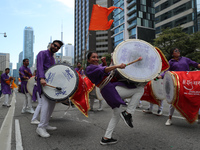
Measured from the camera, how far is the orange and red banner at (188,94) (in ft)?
11.3

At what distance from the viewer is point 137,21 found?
4981 cm

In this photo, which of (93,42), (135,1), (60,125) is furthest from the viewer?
(93,42)

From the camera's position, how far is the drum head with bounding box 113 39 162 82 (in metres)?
2.99

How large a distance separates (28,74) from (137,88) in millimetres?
4689

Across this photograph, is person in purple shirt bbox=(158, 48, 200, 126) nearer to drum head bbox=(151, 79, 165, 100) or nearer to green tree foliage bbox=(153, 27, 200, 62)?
drum head bbox=(151, 79, 165, 100)

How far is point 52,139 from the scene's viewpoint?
126 inches

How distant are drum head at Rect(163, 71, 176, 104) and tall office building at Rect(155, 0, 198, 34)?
3353cm

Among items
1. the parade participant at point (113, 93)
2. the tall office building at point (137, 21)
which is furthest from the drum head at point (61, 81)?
the tall office building at point (137, 21)

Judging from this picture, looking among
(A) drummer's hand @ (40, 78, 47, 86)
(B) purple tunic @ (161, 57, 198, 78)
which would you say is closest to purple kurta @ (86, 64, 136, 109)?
(A) drummer's hand @ (40, 78, 47, 86)

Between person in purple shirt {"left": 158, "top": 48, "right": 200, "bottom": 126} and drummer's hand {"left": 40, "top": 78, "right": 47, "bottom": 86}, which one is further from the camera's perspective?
person in purple shirt {"left": 158, "top": 48, "right": 200, "bottom": 126}

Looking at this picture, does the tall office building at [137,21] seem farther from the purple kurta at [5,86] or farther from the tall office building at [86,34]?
the purple kurta at [5,86]

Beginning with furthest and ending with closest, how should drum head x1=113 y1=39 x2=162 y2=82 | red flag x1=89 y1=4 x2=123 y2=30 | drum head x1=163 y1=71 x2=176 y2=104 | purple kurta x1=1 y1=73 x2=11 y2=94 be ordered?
purple kurta x1=1 y1=73 x2=11 y2=94, red flag x1=89 y1=4 x2=123 y2=30, drum head x1=163 y1=71 x2=176 y2=104, drum head x1=113 y1=39 x2=162 y2=82

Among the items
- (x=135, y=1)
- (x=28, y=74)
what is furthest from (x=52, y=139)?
(x=135, y=1)

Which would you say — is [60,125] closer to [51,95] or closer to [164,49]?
[51,95]
